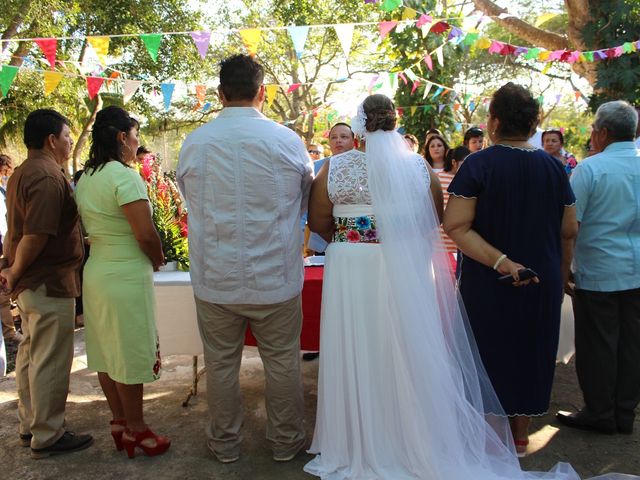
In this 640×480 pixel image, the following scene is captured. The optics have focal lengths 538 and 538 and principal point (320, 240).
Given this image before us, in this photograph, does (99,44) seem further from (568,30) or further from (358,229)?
(568,30)

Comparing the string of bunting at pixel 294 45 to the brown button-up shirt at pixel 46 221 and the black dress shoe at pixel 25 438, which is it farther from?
the black dress shoe at pixel 25 438

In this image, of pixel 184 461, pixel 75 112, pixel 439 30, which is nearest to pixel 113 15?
pixel 75 112

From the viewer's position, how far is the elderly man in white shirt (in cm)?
246

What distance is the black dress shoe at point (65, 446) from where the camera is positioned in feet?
9.09

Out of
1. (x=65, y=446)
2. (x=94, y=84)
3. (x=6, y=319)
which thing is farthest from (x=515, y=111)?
(x=94, y=84)

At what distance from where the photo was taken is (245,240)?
8.14 ft

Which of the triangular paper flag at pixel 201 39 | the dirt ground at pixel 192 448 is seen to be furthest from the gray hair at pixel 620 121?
the triangular paper flag at pixel 201 39

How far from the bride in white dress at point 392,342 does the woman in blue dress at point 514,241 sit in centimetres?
11

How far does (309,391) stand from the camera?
364 cm

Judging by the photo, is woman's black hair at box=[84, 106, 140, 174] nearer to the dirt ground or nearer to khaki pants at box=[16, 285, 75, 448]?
khaki pants at box=[16, 285, 75, 448]

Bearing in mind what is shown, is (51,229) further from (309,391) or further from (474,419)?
(474,419)

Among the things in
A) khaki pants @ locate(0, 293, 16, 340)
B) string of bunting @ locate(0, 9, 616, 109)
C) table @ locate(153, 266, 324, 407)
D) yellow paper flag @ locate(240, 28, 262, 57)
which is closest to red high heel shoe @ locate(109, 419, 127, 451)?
table @ locate(153, 266, 324, 407)

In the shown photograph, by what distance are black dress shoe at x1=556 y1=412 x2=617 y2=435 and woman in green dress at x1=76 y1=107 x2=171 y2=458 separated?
7.46 feet

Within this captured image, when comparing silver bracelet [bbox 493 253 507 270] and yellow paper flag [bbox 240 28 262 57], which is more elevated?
yellow paper flag [bbox 240 28 262 57]
